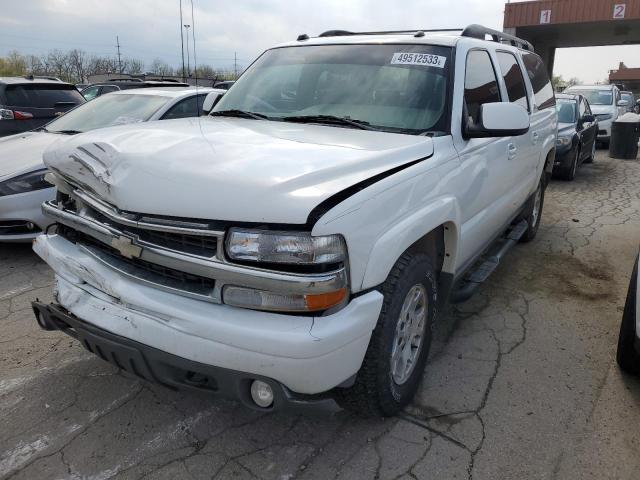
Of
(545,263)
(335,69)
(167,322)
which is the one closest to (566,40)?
(545,263)

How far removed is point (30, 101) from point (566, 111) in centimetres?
987

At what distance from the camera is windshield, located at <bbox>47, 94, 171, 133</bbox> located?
5761mm

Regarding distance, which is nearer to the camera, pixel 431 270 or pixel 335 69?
pixel 431 270

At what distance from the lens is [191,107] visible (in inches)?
242

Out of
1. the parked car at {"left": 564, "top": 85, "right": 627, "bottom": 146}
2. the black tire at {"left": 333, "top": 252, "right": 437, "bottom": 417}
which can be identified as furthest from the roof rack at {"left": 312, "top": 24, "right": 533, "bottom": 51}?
the parked car at {"left": 564, "top": 85, "right": 627, "bottom": 146}

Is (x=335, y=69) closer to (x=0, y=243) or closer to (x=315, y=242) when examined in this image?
(x=315, y=242)

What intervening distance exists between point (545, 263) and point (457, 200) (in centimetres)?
271

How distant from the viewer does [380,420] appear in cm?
262

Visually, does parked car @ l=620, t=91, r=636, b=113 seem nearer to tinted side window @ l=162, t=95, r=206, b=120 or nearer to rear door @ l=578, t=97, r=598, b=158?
rear door @ l=578, t=97, r=598, b=158

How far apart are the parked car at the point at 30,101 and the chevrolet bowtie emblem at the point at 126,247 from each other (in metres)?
7.74

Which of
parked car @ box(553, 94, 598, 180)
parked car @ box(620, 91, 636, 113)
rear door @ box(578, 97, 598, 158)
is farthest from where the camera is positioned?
parked car @ box(620, 91, 636, 113)

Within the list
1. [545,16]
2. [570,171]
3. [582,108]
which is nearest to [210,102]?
[570,171]

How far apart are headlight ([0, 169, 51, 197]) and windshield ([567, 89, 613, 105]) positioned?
46.8 ft

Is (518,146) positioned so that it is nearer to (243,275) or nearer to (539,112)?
(539,112)
